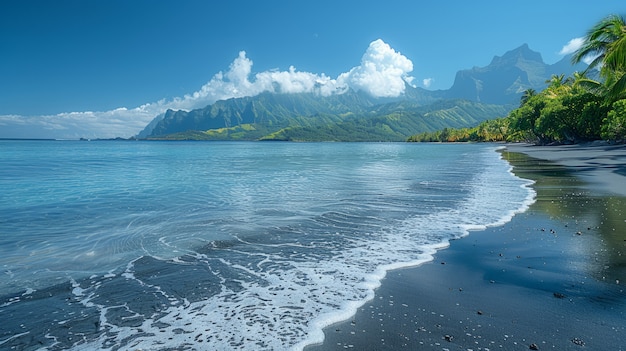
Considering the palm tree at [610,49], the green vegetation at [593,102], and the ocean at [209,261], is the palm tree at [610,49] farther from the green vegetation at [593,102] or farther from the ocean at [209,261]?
the ocean at [209,261]

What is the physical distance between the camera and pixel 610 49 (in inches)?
1097

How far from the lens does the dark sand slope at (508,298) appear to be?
17.7ft

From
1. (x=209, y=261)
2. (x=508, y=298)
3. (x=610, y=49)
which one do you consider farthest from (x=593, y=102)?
(x=209, y=261)

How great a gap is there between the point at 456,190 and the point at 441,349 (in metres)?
18.8

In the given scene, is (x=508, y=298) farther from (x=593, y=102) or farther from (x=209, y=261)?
(x=593, y=102)

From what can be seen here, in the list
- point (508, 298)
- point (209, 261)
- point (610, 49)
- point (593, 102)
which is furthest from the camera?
point (593, 102)

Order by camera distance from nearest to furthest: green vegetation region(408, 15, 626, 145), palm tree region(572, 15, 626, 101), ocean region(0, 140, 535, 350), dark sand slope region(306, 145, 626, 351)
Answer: dark sand slope region(306, 145, 626, 351), ocean region(0, 140, 535, 350), palm tree region(572, 15, 626, 101), green vegetation region(408, 15, 626, 145)

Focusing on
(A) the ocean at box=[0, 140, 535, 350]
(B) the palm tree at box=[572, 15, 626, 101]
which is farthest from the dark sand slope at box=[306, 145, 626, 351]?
(B) the palm tree at box=[572, 15, 626, 101]

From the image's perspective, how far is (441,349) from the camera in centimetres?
518

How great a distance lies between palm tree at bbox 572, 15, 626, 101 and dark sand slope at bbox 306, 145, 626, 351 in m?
19.1

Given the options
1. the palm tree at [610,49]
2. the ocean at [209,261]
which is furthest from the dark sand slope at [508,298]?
the palm tree at [610,49]

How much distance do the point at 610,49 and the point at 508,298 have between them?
30.9 meters

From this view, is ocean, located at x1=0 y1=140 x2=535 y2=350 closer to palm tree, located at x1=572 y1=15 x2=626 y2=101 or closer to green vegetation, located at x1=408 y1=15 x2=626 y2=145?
palm tree, located at x1=572 y1=15 x2=626 y2=101

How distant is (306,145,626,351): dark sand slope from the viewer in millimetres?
5410
